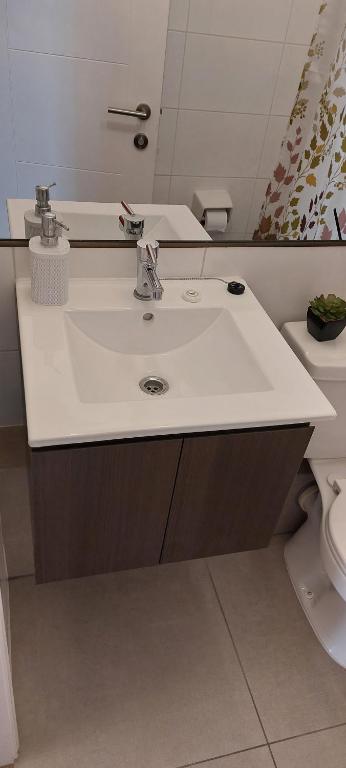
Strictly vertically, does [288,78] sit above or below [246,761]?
above

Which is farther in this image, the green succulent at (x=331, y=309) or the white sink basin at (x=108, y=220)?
the green succulent at (x=331, y=309)

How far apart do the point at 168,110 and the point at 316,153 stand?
413 mm

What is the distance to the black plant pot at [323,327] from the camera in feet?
4.61

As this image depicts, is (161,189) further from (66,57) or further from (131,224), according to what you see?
(66,57)

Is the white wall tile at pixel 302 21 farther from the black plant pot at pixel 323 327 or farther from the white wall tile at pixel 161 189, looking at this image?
the black plant pot at pixel 323 327

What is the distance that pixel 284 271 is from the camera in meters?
1.47

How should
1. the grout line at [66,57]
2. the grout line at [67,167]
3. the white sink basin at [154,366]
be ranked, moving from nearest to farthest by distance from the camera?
1. the white sink basin at [154,366]
2. the grout line at [66,57]
3. the grout line at [67,167]

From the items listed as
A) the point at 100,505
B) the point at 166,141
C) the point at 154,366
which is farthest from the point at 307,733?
the point at 166,141

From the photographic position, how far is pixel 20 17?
39.4 inches

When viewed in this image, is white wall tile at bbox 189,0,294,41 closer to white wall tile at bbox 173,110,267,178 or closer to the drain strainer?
white wall tile at bbox 173,110,267,178

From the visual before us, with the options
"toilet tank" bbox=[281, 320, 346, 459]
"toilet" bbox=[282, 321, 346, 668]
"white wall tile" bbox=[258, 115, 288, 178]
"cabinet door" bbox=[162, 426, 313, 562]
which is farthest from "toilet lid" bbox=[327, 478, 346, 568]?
"white wall tile" bbox=[258, 115, 288, 178]

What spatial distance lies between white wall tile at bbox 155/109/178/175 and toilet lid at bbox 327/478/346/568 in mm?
946

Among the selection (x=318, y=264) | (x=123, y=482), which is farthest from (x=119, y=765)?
(x=318, y=264)

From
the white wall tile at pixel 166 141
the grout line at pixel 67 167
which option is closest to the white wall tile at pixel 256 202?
the white wall tile at pixel 166 141
